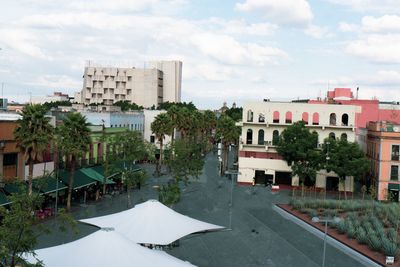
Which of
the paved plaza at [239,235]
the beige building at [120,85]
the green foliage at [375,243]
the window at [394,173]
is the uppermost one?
the beige building at [120,85]

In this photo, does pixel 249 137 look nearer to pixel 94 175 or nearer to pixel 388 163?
pixel 388 163

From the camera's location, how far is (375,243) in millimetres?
39594

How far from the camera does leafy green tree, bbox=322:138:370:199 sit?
66.4 metres

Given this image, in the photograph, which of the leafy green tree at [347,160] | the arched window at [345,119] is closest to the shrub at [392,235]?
the leafy green tree at [347,160]

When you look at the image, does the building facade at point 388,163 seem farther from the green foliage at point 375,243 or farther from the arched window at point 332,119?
the green foliage at point 375,243

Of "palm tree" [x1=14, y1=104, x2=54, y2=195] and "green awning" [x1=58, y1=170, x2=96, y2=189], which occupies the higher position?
"palm tree" [x1=14, y1=104, x2=54, y2=195]

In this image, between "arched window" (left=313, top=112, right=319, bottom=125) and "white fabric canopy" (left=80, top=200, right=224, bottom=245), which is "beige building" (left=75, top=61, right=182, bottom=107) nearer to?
"arched window" (left=313, top=112, right=319, bottom=125)

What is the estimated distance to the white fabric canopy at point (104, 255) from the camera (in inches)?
871

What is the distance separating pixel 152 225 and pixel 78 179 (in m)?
24.7

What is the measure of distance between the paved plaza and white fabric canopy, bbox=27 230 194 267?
6274 mm

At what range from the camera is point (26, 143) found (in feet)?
144

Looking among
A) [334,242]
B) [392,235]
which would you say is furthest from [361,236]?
[334,242]

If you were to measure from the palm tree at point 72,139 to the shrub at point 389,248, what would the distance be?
86.5 ft

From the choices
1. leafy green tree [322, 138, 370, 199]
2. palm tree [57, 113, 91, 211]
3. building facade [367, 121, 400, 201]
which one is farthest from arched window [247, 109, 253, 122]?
palm tree [57, 113, 91, 211]
